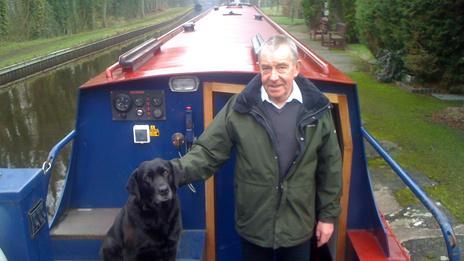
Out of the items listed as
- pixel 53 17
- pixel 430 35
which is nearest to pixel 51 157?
pixel 430 35

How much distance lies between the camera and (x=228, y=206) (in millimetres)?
3832

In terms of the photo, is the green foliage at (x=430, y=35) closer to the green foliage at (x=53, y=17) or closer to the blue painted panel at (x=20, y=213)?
the blue painted panel at (x=20, y=213)

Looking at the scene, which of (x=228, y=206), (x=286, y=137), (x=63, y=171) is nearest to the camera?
(x=286, y=137)

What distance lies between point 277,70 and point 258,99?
21 centimetres

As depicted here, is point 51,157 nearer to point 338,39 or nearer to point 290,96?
point 290,96

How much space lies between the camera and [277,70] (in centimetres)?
263

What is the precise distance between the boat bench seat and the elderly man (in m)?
0.80

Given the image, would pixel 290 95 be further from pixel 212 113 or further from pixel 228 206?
pixel 228 206

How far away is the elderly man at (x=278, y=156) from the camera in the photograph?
269cm

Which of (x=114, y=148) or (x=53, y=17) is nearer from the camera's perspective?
(x=114, y=148)

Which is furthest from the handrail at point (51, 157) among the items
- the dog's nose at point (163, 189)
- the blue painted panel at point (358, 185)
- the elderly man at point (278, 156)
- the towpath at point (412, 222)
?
the towpath at point (412, 222)

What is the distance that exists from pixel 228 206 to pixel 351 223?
3.17ft

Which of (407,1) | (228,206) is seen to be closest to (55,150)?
(228,206)

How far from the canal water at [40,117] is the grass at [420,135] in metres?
5.31
